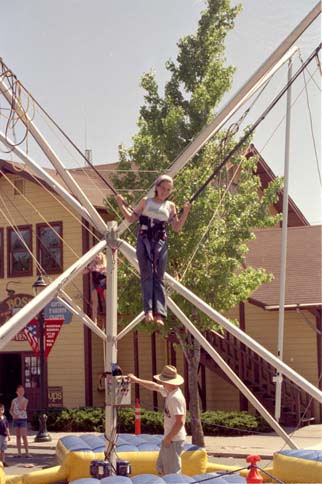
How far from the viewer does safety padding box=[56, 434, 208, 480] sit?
12570 mm

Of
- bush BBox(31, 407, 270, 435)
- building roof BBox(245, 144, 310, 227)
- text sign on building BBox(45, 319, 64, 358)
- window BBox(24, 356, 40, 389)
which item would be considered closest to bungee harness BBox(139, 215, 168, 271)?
bush BBox(31, 407, 270, 435)

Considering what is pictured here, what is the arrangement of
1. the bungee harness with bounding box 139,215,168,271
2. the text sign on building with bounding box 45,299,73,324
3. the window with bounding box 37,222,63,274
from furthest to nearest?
the window with bounding box 37,222,63,274
the text sign on building with bounding box 45,299,73,324
the bungee harness with bounding box 139,215,168,271

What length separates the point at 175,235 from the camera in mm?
19938

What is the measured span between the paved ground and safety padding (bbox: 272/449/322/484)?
5.51 metres

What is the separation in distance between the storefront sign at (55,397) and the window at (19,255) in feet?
12.6

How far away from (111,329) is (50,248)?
1714cm

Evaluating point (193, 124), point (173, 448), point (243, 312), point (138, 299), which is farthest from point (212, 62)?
point (173, 448)

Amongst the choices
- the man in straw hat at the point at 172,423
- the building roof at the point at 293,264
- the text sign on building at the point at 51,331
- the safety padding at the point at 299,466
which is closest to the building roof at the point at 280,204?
the building roof at the point at 293,264

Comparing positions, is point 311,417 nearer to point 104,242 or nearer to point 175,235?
point 175,235

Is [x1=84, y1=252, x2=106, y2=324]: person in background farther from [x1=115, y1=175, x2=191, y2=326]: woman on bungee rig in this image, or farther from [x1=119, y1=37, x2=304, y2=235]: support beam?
[x1=115, y1=175, x2=191, y2=326]: woman on bungee rig

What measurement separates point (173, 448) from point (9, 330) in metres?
2.53

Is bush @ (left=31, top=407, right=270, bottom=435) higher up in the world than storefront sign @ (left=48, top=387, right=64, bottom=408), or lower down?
lower down

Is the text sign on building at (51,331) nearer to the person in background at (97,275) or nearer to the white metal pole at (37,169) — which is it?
the person in background at (97,275)

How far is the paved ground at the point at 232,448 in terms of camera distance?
18297mm
